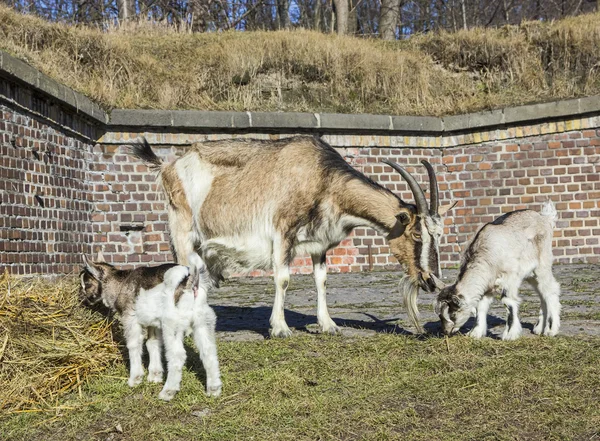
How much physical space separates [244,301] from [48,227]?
8.88 ft

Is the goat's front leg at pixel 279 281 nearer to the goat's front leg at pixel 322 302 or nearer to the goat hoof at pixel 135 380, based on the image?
the goat's front leg at pixel 322 302

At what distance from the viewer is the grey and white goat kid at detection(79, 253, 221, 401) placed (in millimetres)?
5723

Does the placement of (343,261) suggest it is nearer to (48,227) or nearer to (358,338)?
(48,227)

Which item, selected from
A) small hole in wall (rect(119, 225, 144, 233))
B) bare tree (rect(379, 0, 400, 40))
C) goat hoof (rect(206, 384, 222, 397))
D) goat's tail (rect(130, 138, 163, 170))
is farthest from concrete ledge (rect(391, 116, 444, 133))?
bare tree (rect(379, 0, 400, 40))

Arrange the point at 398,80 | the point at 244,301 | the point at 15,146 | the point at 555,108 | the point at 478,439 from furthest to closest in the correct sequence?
the point at 398,80 → the point at 555,108 → the point at 244,301 → the point at 15,146 → the point at 478,439

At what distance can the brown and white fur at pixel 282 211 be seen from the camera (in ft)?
25.7

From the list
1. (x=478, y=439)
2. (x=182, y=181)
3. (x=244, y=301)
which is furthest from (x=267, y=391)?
(x=244, y=301)

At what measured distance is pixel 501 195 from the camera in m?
14.8

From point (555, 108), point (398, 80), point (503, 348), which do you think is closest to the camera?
point (503, 348)

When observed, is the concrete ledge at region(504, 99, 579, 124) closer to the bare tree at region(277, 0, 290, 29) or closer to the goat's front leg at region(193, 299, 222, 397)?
the goat's front leg at region(193, 299, 222, 397)

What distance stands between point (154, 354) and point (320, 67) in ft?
35.3

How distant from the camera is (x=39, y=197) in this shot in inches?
418

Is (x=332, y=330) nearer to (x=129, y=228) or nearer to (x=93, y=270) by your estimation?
(x=93, y=270)

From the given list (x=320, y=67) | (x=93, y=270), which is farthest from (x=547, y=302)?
(x=320, y=67)
